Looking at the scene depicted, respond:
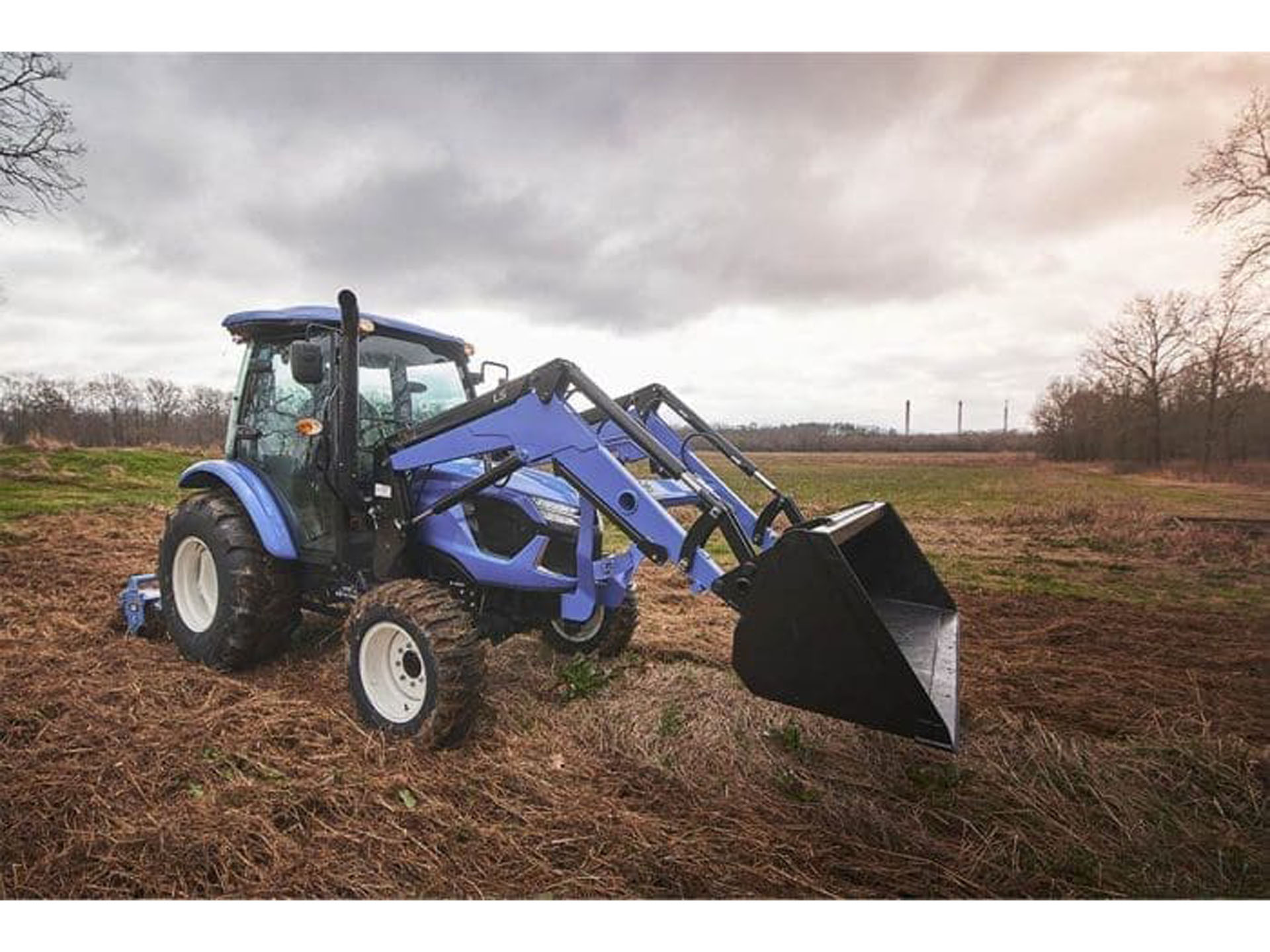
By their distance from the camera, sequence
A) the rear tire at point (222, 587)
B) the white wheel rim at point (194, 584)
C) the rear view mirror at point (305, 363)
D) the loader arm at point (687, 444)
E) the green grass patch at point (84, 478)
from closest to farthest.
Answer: the rear view mirror at point (305, 363) < the loader arm at point (687, 444) < the rear tire at point (222, 587) < the white wheel rim at point (194, 584) < the green grass patch at point (84, 478)

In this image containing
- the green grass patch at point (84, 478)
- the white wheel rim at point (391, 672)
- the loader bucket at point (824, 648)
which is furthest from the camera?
the green grass patch at point (84, 478)

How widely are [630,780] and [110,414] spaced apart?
5167mm

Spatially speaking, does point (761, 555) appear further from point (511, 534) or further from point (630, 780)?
point (511, 534)

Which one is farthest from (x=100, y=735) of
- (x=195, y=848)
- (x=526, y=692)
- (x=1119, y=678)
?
(x=1119, y=678)

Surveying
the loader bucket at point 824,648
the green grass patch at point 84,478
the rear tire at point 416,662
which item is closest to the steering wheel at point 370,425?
the rear tire at point 416,662

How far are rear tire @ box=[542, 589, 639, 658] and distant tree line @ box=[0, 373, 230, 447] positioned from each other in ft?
8.45

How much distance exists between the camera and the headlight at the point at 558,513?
3.46 meters

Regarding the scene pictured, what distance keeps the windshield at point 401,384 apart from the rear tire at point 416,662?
1.00 m

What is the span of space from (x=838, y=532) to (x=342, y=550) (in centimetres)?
254

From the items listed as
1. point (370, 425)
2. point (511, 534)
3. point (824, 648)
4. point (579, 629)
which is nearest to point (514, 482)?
point (511, 534)

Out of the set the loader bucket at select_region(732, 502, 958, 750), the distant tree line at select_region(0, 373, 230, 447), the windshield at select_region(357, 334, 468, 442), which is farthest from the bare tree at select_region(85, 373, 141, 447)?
the loader bucket at select_region(732, 502, 958, 750)

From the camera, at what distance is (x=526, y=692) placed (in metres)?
3.57

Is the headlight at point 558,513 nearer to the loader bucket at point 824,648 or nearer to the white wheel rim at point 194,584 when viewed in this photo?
the loader bucket at point 824,648

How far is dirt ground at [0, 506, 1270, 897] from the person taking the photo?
6.92 ft
